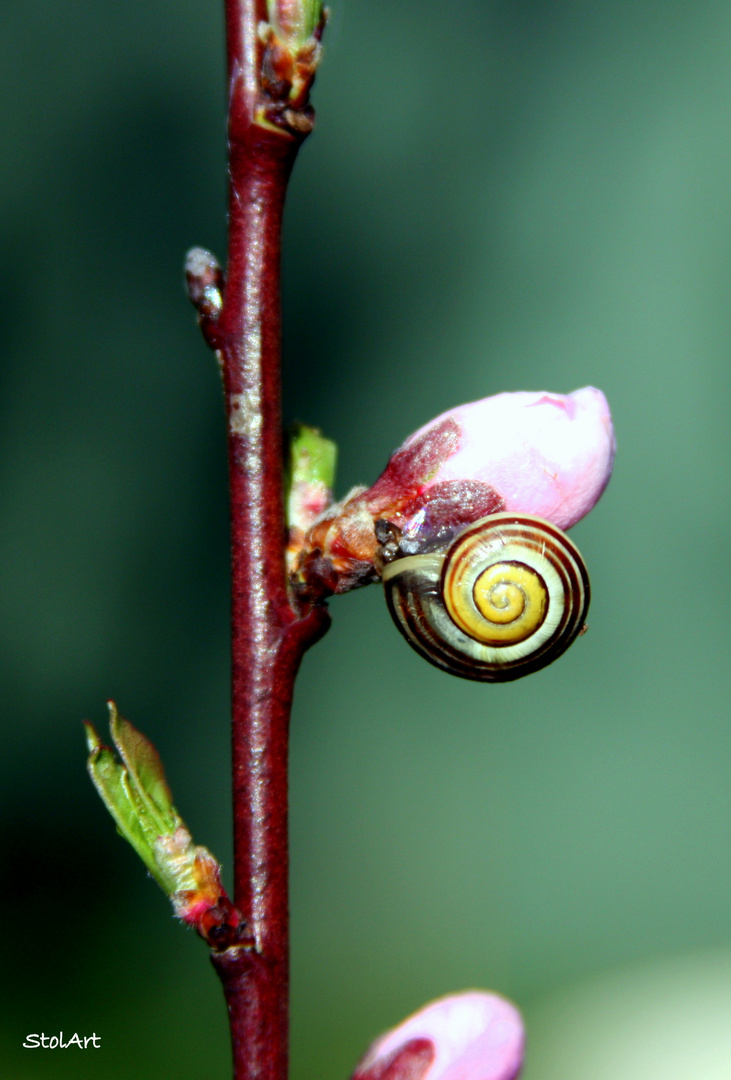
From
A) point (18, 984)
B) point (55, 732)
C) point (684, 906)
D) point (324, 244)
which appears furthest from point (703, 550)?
point (18, 984)

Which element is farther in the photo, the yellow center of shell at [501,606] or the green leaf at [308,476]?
the green leaf at [308,476]

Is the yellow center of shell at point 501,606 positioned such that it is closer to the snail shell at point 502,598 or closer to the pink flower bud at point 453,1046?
the snail shell at point 502,598

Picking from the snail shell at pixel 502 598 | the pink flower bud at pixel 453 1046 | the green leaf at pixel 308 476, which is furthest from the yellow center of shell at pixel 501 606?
the pink flower bud at pixel 453 1046

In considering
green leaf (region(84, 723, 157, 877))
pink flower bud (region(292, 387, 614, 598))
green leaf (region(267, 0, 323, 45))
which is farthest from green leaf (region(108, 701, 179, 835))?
green leaf (region(267, 0, 323, 45))

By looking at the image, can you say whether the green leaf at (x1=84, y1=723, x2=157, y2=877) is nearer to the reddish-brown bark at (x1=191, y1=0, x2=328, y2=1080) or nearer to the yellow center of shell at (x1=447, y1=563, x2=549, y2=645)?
the reddish-brown bark at (x1=191, y1=0, x2=328, y2=1080)

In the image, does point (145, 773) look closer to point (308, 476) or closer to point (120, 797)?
point (120, 797)

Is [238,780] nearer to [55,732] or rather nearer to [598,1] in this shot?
[55,732]

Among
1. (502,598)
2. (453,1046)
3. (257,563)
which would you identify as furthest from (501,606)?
(453,1046)
